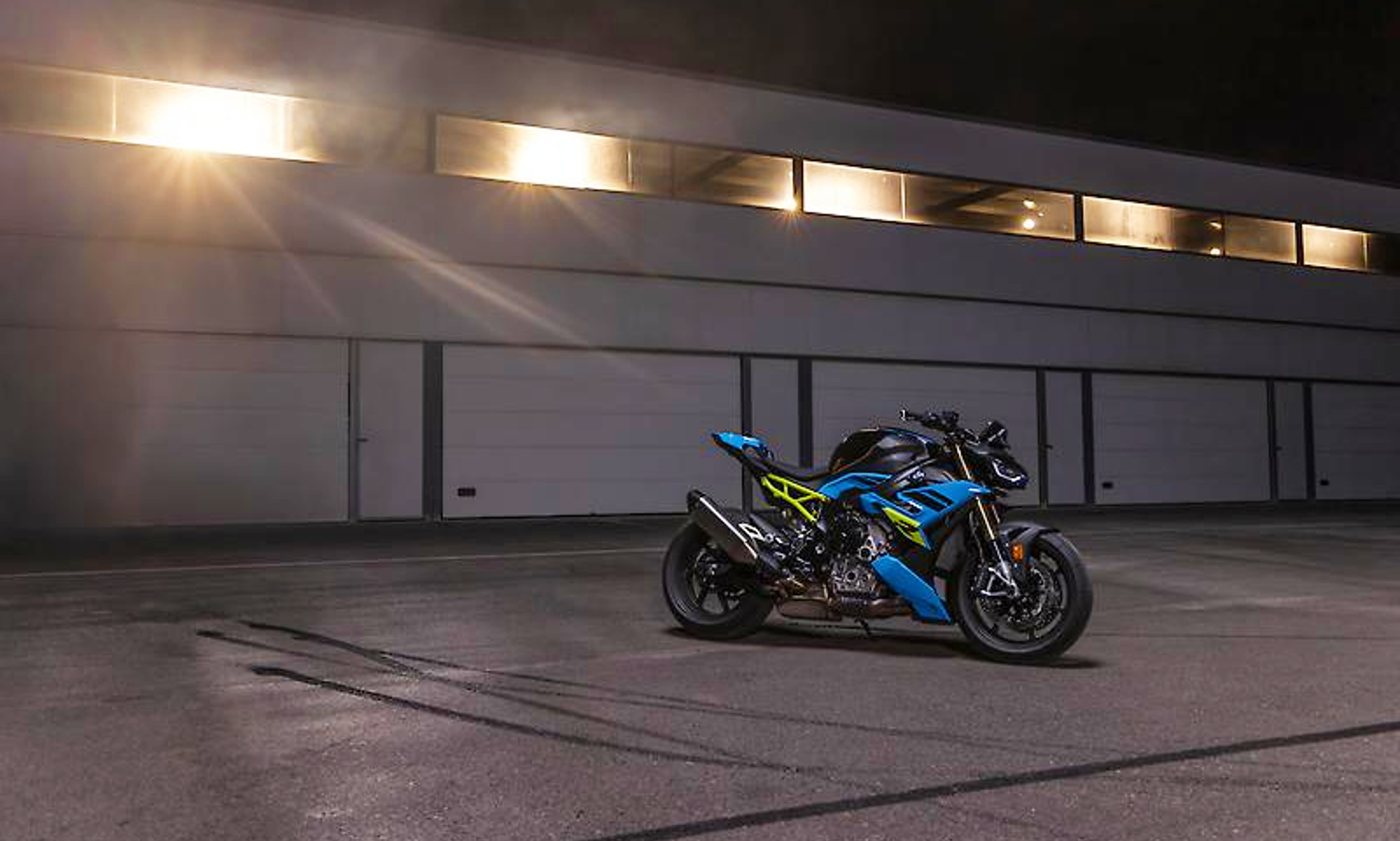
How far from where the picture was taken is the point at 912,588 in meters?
4.57

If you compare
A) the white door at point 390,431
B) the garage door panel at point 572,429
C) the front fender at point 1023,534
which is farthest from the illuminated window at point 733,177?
the front fender at point 1023,534

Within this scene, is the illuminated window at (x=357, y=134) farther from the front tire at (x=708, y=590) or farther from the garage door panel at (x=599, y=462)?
the front tire at (x=708, y=590)

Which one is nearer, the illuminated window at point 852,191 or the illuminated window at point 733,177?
the illuminated window at point 733,177

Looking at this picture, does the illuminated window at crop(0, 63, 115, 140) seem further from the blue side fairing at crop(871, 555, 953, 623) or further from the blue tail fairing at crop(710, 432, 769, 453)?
the blue side fairing at crop(871, 555, 953, 623)

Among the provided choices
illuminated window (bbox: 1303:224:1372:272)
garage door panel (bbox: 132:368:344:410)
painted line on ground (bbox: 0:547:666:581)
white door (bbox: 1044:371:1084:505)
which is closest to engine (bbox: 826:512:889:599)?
painted line on ground (bbox: 0:547:666:581)

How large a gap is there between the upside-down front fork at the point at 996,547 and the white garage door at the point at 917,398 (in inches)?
433

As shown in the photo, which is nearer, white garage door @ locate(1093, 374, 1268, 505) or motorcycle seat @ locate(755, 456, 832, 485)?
motorcycle seat @ locate(755, 456, 832, 485)

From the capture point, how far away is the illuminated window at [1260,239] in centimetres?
1925

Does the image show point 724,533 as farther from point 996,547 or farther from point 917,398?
point 917,398

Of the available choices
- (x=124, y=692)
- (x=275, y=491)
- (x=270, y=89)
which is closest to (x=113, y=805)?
(x=124, y=692)

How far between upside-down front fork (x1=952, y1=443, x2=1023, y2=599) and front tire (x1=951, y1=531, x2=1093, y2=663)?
0.07 meters

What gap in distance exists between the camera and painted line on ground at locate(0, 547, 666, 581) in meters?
7.71

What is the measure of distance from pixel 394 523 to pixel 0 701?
9471mm

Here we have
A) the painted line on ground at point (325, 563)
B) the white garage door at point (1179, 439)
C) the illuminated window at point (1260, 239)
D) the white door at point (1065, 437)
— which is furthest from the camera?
the illuminated window at point (1260, 239)
